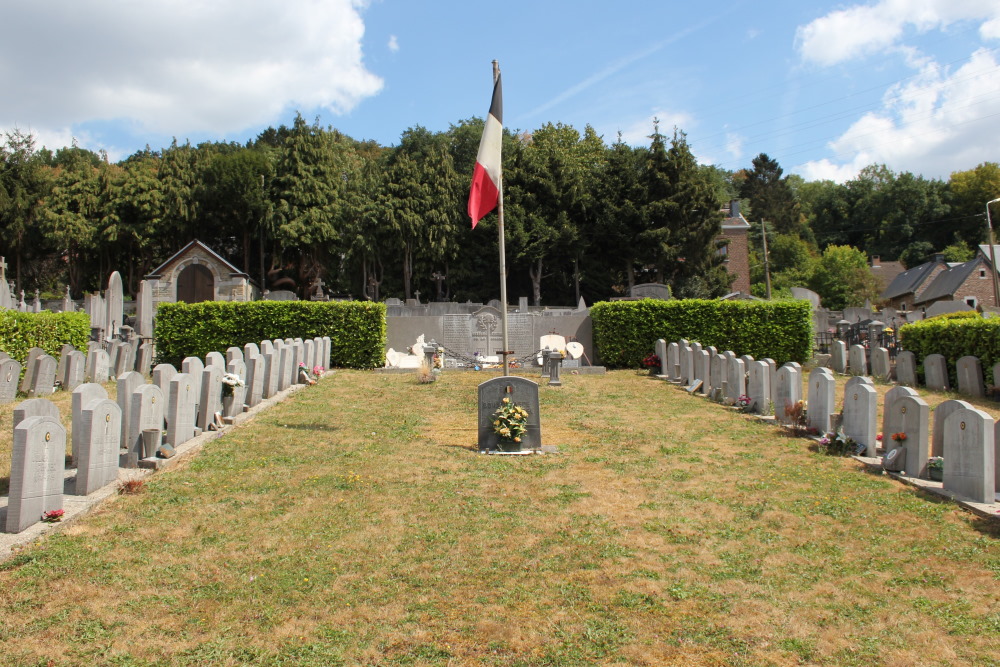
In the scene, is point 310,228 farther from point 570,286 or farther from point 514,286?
point 570,286

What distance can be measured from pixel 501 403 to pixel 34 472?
18.5ft

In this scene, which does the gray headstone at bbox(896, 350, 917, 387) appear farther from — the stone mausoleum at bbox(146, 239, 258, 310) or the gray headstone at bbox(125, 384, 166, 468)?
the stone mausoleum at bbox(146, 239, 258, 310)

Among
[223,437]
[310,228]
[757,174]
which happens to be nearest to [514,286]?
[310,228]

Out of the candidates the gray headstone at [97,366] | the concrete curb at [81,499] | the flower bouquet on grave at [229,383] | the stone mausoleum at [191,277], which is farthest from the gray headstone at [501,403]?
the stone mausoleum at [191,277]

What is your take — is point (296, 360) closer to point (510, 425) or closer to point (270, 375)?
point (270, 375)

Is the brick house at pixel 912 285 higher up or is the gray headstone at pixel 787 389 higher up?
the brick house at pixel 912 285

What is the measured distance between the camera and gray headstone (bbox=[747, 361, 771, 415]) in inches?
520

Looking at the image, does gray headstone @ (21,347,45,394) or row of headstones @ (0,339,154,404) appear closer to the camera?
row of headstones @ (0,339,154,404)

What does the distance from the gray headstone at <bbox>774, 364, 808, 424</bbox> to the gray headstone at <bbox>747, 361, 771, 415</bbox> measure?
2.74ft

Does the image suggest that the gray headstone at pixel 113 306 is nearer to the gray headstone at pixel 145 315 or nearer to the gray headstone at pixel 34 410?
the gray headstone at pixel 145 315

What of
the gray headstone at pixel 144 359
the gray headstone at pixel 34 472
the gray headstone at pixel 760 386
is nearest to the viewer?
the gray headstone at pixel 34 472

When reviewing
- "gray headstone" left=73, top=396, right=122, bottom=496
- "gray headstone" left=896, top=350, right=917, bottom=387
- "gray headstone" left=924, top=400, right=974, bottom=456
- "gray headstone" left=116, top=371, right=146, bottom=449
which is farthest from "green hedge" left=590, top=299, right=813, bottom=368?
"gray headstone" left=73, top=396, right=122, bottom=496

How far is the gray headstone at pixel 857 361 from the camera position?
63.0ft

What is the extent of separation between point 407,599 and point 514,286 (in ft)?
130
